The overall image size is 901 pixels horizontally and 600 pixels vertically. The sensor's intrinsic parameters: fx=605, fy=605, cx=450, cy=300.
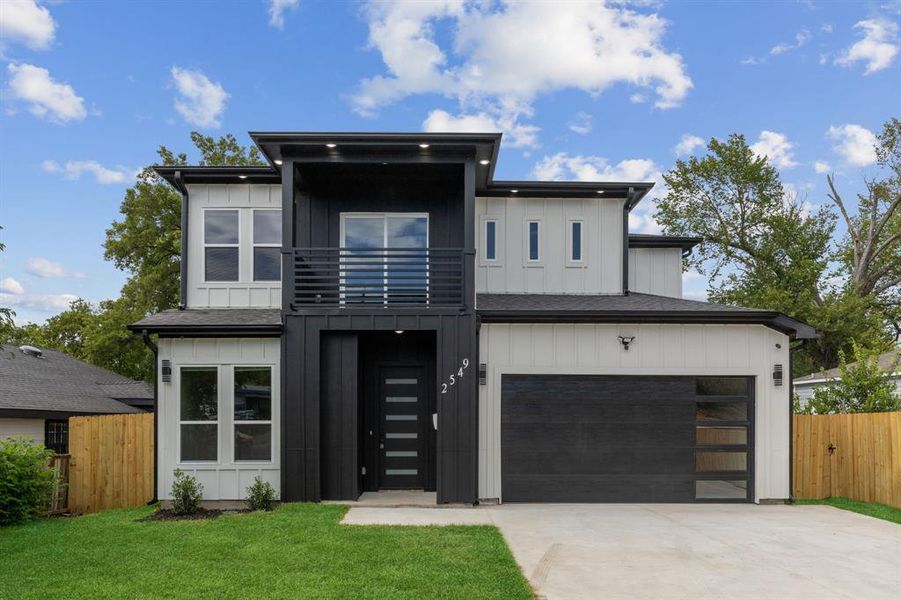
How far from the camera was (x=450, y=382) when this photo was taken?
9477 millimetres

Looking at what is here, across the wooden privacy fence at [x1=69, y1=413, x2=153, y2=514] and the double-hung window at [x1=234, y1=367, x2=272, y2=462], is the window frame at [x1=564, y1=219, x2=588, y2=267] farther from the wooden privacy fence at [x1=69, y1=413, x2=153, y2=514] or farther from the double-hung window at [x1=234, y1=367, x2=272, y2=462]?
the wooden privacy fence at [x1=69, y1=413, x2=153, y2=514]

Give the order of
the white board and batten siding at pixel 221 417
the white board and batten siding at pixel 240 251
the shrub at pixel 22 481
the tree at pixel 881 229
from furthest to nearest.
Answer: the tree at pixel 881 229, the white board and batten siding at pixel 240 251, the white board and batten siding at pixel 221 417, the shrub at pixel 22 481

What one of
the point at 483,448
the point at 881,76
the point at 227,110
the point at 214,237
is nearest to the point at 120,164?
the point at 227,110

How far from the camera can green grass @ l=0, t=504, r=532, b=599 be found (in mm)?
5473

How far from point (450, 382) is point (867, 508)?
6.85m

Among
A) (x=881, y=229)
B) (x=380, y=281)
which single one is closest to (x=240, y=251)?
(x=380, y=281)

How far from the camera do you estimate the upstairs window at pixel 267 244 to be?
11.2 m

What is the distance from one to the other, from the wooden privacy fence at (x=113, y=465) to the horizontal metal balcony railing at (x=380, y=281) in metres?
3.58

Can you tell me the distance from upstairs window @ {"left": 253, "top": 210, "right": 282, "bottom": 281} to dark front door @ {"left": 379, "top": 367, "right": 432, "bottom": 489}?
2.81 meters

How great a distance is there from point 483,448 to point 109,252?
58.5ft

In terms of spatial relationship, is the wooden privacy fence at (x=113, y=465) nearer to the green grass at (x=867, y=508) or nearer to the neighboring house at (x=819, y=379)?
the green grass at (x=867, y=508)

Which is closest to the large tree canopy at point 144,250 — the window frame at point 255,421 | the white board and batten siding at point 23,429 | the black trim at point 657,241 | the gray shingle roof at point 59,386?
the gray shingle roof at point 59,386

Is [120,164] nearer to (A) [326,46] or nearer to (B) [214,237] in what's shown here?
(A) [326,46]

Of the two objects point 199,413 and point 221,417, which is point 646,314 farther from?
point 199,413
